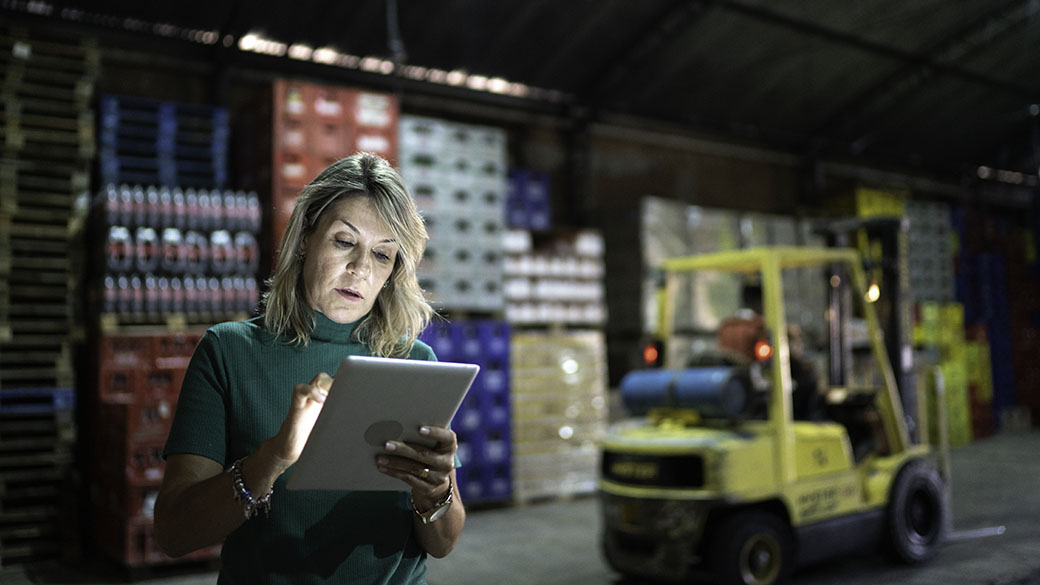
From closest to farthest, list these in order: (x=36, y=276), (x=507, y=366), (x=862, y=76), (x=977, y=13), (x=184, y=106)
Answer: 1. (x=36, y=276)
2. (x=184, y=106)
3. (x=507, y=366)
4. (x=977, y=13)
5. (x=862, y=76)

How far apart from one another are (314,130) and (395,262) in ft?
21.4

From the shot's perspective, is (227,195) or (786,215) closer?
(227,195)

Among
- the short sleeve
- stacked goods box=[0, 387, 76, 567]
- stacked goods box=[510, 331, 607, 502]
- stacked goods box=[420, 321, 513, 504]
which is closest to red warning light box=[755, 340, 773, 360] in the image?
stacked goods box=[420, 321, 513, 504]

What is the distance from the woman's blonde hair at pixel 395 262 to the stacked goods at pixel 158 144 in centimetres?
673

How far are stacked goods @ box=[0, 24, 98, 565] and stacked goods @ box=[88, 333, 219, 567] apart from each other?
0.43 meters

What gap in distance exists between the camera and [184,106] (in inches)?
317

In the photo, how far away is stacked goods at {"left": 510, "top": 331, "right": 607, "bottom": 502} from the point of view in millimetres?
9555

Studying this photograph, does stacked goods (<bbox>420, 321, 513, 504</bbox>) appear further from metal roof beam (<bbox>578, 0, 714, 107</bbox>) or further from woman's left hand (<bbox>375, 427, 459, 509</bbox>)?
woman's left hand (<bbox>375, 427, 459, 509</bbox>)

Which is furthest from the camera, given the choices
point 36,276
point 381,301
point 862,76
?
point 862,76

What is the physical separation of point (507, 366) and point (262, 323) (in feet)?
25.4

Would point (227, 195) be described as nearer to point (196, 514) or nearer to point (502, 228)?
point (502, 228)

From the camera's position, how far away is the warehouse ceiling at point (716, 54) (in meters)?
9.41

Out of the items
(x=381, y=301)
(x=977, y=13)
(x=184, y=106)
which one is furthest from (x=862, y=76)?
(x=381, y=301)

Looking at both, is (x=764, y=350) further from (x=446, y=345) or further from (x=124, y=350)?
(x=124, y=350)
